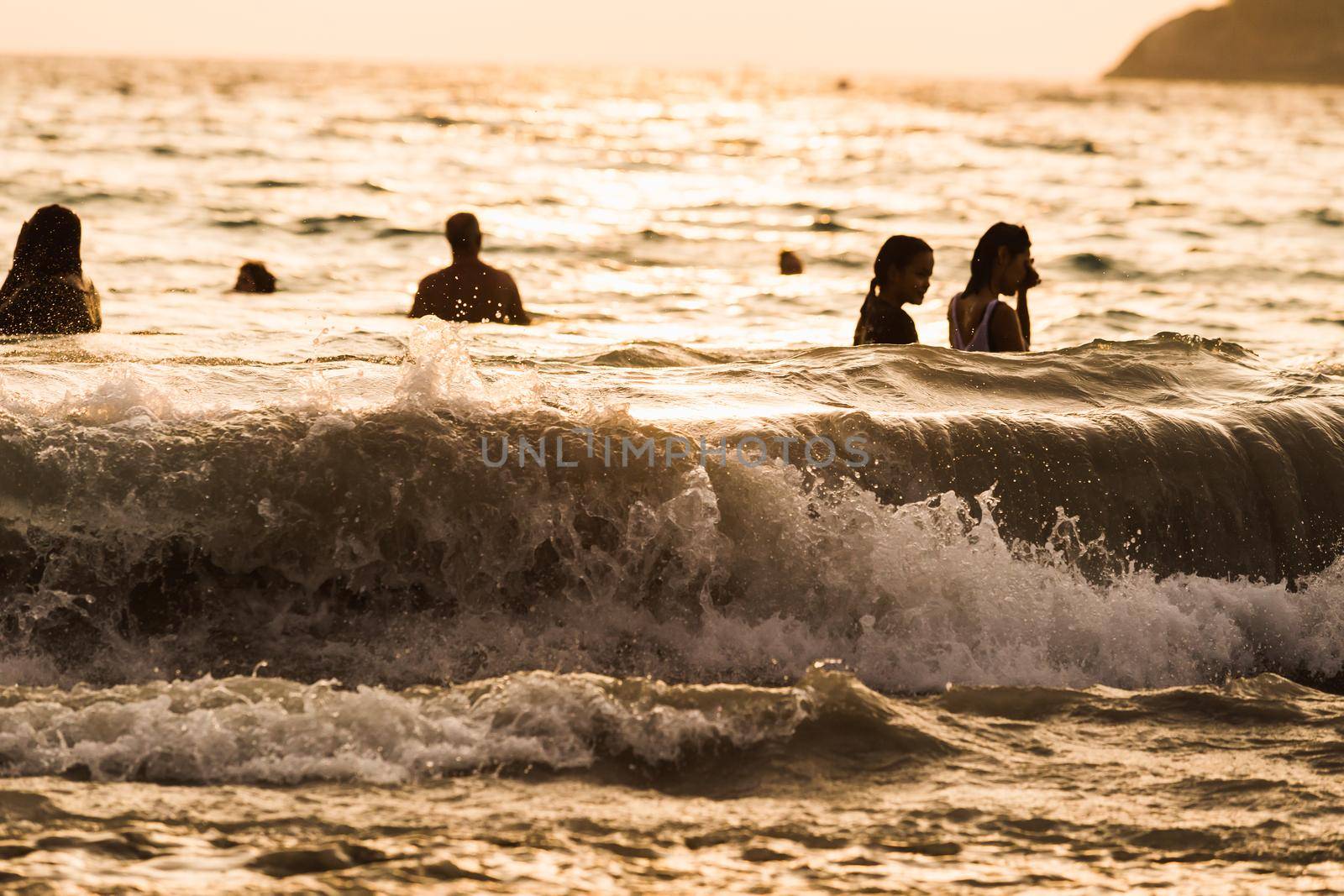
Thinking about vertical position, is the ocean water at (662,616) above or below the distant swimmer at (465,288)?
below

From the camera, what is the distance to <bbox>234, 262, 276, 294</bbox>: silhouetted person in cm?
1331

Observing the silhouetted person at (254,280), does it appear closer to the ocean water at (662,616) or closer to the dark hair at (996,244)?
the ocean water at (662,616)

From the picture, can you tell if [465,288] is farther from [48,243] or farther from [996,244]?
[996,244]

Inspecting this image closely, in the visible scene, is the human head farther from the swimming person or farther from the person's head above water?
the swimming person

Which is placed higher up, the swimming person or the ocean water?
the swimming person

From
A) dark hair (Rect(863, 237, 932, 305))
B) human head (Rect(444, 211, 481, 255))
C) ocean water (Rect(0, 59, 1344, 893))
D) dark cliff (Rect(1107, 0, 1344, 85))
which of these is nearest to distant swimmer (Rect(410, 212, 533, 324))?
human head (Rect(444, 211, 481, 255))

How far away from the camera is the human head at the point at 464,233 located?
35.8 ft

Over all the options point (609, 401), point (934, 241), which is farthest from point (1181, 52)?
point (609, 401)

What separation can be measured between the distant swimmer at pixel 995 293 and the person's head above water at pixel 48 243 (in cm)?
570

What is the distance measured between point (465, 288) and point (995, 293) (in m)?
4.18

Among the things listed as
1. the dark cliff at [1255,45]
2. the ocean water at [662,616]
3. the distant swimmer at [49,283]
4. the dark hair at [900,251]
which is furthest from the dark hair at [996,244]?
the dark cliff at [1255,45]

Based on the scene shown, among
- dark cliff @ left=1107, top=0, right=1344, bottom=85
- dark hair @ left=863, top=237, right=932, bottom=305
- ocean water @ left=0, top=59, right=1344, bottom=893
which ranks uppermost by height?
dark cliff @ left=1107, top=0, right=1344, bottom=85

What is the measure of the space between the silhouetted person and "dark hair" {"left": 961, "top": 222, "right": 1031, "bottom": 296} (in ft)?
23.7

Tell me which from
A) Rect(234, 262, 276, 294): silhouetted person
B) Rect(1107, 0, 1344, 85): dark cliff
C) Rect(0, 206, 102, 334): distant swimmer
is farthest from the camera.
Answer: Rect(1107, 0, 1344, 85): dark cliff
